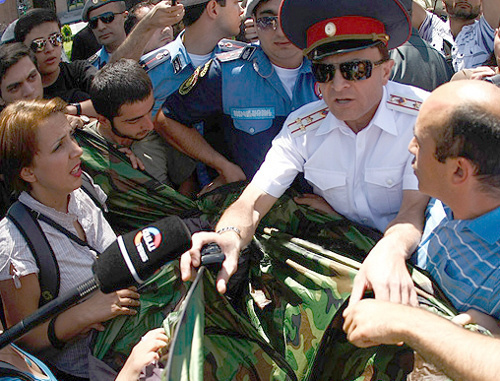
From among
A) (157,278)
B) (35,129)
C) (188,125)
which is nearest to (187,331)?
(157,278)

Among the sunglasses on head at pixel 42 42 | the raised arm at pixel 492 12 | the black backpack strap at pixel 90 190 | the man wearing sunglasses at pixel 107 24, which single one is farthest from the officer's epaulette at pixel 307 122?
the man wearing sunglasses at pixel 107 24

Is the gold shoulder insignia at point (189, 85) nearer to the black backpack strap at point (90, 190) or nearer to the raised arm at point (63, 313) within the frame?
the black backpack strap at point (90, 190)

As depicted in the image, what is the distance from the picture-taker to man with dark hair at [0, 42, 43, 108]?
3225mm

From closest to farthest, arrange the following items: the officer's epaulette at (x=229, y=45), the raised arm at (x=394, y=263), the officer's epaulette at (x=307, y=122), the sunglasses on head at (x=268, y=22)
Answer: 1. the raised arm at (x=394, y=263)
2. the officer's epaulette at (x=307, y=122)
3. the sunglasses on head at (x=268, y=22)
4. the officer's epaulette at (x=229, y=45)

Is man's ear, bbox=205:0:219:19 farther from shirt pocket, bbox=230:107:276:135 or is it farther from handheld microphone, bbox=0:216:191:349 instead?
handheld microphone, bbox=0:216:191:349

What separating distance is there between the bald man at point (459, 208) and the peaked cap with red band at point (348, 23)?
0.60 meters

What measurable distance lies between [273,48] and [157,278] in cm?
143

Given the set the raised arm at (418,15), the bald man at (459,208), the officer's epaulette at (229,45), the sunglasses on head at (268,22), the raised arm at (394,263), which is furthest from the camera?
the raised arm at (418,15)

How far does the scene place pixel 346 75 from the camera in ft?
7.77

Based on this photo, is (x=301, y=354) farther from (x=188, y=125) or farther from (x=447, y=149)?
(x=188, y=125)

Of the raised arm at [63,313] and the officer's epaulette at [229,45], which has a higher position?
the officer's epaulette at [229,45]

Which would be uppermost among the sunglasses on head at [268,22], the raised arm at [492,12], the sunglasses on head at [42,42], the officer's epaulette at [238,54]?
the sunglasses on head at [268,22]

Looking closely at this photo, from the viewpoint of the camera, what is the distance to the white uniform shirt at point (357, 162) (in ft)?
7.91

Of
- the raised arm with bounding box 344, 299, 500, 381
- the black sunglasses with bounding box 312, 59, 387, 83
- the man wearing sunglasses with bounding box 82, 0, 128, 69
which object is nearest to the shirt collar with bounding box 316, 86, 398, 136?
the black sunglasses with bounding box 312, 59, 387, 83
